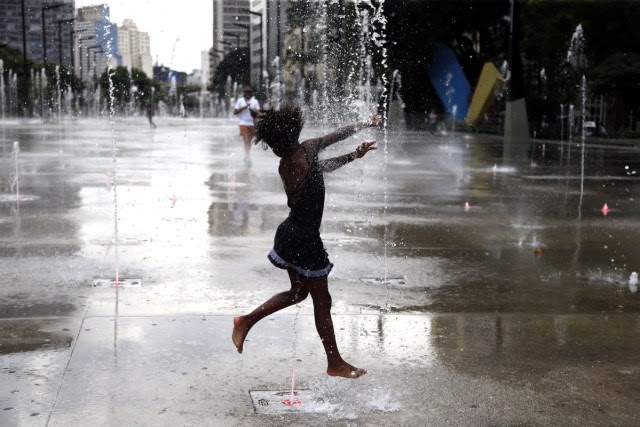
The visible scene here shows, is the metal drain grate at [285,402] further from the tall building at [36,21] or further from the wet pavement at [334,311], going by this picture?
the tall building at [36,21]

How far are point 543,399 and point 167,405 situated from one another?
196cm

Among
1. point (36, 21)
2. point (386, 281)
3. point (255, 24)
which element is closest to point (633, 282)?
point (386, 281)

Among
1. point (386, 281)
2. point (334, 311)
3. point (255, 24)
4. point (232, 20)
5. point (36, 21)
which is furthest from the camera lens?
point (36, 21)

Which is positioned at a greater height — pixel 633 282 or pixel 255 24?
pixel 255 24

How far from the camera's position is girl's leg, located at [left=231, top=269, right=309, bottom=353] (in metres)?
4.98

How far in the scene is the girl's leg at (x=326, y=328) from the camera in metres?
4.84

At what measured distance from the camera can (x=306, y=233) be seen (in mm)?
4801

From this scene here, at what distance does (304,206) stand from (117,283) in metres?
2.98

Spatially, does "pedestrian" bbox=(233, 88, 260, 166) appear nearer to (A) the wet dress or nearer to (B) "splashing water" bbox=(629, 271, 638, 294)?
(B) "splashing water" bbox=(629, 271, 638, 294)

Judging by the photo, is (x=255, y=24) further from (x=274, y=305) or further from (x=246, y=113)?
(x=274, y=305)

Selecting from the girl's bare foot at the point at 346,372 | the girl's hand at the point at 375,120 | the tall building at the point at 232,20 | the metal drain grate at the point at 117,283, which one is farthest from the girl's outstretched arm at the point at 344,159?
the tall building at the point at 232,20


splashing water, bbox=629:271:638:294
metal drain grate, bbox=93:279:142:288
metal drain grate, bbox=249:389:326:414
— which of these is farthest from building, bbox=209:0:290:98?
metal drain grate, bbox=249:389:326:414

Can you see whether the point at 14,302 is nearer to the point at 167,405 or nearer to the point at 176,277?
the point at 176,277

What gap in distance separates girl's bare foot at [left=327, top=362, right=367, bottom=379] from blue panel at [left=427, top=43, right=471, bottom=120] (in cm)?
4865
